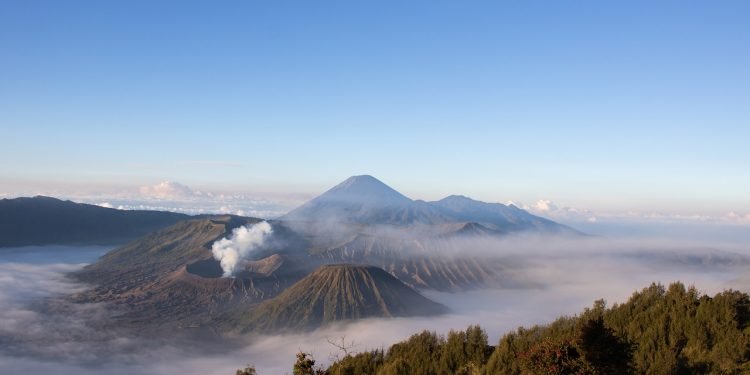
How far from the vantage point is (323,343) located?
146750 mm

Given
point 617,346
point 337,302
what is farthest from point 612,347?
point 337,302

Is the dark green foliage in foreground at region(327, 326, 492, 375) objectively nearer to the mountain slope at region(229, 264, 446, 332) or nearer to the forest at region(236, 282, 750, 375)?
the forest at region(236, 282, 750, 375)

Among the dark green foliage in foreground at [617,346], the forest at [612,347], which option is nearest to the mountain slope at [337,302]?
the dark green foliage in foreground at [617,346]

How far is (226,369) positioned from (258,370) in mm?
7520

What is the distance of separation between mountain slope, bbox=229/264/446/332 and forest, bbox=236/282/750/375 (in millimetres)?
105089

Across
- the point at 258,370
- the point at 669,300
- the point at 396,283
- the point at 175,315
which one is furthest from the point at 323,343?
the point at 669,300

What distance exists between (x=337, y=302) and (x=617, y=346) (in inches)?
5522

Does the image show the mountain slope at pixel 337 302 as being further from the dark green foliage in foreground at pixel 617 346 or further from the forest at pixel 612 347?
the forest at pixel 612 347

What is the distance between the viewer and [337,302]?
16800 centimetres

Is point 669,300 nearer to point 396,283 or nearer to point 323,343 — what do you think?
point 323,343

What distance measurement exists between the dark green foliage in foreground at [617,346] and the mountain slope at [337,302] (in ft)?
341

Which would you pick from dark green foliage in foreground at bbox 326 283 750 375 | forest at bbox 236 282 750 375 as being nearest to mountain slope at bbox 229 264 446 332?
dark green foliage in foreground at bbox 326 283 750 375

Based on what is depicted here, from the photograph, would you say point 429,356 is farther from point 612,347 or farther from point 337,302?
point 337,302

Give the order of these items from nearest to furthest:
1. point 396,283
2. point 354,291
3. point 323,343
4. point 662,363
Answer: point 662,363, point 323,343, point 354,291, point 396,283
